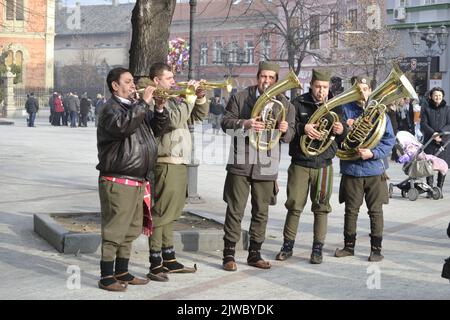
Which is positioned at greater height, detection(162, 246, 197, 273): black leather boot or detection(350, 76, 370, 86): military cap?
detection(350, 76, 370, 86): military cap

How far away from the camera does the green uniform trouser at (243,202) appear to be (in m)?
8.32

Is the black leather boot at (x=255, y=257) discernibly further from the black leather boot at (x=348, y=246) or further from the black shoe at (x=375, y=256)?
the black shoe at (x=375, y=256)

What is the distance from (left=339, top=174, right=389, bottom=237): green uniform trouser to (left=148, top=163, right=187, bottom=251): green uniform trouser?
201 cm

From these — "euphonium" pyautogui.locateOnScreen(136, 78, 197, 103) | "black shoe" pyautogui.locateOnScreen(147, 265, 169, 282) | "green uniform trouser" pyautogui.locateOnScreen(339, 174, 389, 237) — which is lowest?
"black shoe" pyautogui.locateOnScreen(147, 265, 169, 282)

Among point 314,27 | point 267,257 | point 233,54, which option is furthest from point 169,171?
point 233,54

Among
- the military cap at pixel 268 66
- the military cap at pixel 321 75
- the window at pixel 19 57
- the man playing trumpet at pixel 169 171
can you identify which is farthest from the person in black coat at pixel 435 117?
the window at pixel 19 57

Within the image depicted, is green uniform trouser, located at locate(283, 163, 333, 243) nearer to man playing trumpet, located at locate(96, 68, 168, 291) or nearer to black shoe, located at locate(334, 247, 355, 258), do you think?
black shoe, located at locate(334, 247, 355, 258)

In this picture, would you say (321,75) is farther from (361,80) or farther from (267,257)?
(267,257)

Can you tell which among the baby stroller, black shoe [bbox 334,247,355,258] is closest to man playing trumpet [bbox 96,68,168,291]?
black shoe [bbox 334,247,355,258]

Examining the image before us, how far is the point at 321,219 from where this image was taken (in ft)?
28.7

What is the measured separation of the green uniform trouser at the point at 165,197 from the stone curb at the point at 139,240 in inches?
46.5

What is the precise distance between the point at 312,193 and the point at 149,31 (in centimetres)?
291

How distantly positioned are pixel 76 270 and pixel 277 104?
2.42 m

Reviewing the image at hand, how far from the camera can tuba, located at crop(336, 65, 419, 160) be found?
8719mm
